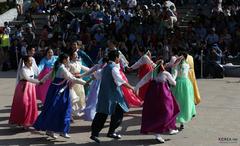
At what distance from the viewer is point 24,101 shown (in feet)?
34.7

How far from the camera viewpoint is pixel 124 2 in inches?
1018

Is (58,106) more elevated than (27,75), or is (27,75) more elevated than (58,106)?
(27,75)

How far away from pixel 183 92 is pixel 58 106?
8.07 feet

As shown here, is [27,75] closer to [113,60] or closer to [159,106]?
[113,60]

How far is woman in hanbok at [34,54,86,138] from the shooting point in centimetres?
966

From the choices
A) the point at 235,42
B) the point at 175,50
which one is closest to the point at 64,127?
the point at 175,50

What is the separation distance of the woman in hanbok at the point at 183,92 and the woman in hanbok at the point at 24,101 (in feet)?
8.91

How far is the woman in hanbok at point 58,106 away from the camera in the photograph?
966 centimetres

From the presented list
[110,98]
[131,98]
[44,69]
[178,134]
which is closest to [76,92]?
[131,98]

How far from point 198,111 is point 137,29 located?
973 centimetres

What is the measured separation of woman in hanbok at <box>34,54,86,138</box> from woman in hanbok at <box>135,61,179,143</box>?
1.32 m

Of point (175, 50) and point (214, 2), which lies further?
point (214, 2)

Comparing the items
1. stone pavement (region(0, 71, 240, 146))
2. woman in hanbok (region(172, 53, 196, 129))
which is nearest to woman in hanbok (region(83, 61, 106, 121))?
stone pavement (region(0, 71, 240, 146))

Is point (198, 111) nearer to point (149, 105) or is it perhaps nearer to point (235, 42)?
point (149, 105)
